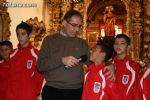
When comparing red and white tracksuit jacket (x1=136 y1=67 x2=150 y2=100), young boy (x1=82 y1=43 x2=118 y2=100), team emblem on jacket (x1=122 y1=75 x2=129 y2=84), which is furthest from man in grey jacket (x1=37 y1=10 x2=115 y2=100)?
team emblem on jacket (x1=122 y1=75 x2=129 y2=84)

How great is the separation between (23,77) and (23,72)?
0.19ft

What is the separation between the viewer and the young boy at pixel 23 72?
12.2 feet

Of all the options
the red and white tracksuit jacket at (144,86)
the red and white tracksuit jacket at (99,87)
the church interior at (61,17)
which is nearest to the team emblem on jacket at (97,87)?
the red and white tracksuit jacket at (99,87)

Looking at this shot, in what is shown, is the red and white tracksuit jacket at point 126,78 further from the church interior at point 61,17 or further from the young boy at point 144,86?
the church interior at point 61,17

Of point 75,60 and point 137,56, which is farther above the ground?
point 75,60

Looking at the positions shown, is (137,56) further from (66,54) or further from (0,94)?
(66,54)

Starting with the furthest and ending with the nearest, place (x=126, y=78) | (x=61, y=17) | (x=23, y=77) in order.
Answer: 1. (x=61, y=17)
2. (x=126, y=78)
3. (x=23, y=77)

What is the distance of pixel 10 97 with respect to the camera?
Answer: 147 inches

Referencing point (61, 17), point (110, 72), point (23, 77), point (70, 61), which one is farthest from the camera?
point (61, 17)

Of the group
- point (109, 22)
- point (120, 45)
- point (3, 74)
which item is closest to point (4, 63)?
point (3, 74)

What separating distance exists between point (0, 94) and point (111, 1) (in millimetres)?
6670

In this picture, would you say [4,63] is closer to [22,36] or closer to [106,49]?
[22,36]

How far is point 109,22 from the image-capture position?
1009cm

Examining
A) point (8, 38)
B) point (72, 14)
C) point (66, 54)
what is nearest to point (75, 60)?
point (66, 54)
